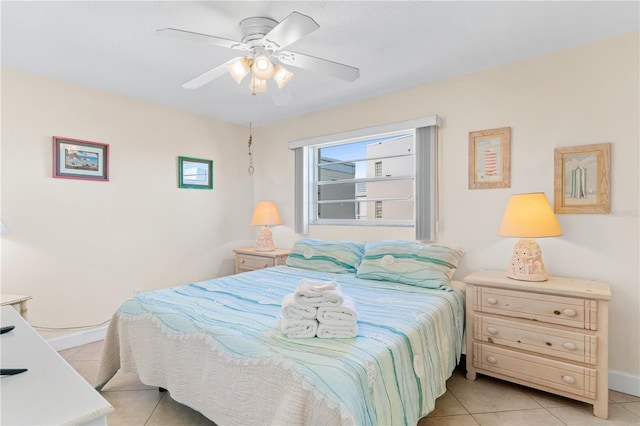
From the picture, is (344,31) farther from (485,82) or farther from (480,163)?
(480,163)

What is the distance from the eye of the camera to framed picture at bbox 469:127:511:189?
2594mm

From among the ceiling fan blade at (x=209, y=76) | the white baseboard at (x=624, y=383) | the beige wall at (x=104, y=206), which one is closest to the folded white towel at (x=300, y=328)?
the ceiling fan blade at (x=209, y=76)

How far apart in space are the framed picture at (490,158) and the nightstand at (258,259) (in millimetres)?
2064

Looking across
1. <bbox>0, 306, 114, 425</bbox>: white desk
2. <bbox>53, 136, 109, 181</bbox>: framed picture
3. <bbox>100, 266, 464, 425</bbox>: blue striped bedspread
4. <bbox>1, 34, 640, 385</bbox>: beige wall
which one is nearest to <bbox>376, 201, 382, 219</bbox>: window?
<bbox>1, 34, 640, 385</bbox>: beige wall

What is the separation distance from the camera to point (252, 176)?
4.48 metres

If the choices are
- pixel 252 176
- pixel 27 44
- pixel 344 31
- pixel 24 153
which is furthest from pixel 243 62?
pixel 252 176

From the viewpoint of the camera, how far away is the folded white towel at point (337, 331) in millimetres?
1537

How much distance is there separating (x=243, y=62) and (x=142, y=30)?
26.6 inches

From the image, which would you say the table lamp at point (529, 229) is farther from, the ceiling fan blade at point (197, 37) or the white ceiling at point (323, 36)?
the ceiling fan blade at point (197, 37)

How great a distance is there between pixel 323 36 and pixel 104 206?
2.54m

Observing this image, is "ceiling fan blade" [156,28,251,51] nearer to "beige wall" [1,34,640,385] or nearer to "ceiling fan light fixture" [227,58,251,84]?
"ceiling fan light fixture" [227,58,251,84]

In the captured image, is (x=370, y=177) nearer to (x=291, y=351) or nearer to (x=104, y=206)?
(x=291, y=351)

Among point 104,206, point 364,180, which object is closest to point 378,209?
point 364,180

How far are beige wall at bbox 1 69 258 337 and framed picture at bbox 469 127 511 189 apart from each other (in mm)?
2840
